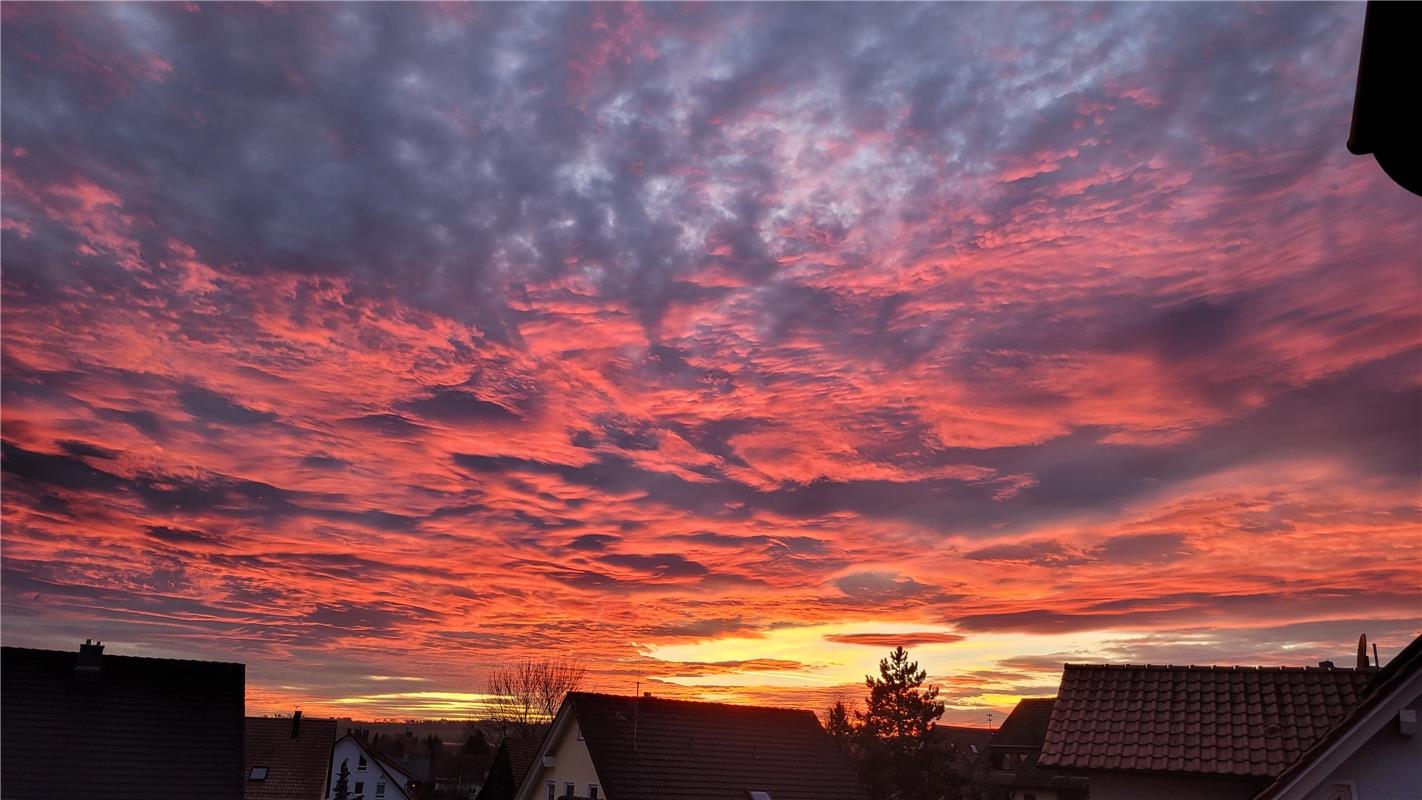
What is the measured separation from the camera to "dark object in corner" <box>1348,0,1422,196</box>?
2.55 metres

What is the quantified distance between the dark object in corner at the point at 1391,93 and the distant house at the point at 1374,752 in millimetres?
15161

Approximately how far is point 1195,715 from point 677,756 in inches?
1032

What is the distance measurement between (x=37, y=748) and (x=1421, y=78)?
38630 mm

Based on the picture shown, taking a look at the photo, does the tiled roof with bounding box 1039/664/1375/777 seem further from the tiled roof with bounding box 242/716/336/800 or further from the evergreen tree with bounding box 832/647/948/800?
the tiled roof with bounding box 242/716/336/800

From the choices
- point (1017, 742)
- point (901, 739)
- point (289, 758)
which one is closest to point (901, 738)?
point (901, 739)

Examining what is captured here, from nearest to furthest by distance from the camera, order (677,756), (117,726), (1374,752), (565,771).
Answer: (1374,752)
(117,726)
(565,771)
(677,756)

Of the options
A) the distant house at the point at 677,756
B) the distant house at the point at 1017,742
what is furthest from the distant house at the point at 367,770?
the distant house at the point at 1017,742

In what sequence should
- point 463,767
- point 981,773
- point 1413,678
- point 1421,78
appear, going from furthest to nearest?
1. point 463,767
2. point 981,773
3. point 1413,678
4. point 1421,78

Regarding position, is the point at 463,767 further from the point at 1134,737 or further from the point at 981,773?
the point at 1134,737

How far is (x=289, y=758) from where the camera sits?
72062 mm

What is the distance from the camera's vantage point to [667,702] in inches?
1769

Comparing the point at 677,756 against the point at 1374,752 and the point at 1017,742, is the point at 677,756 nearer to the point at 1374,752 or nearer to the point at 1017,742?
the point at 1374,752

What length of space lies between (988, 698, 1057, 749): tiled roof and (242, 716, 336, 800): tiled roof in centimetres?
5704

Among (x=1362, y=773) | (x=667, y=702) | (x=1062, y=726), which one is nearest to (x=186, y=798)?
(x=667, y=702)
